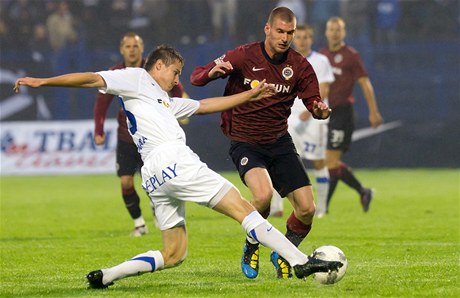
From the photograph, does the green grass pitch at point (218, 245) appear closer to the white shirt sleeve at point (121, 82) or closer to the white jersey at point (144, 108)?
the white jersey at point (144, 108)

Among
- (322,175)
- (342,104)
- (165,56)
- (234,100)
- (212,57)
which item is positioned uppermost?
(165,56)

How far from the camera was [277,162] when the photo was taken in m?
9.26

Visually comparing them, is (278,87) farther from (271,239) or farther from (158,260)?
(158,260)

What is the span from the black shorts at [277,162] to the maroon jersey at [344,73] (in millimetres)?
6667

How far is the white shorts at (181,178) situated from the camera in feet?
25.4

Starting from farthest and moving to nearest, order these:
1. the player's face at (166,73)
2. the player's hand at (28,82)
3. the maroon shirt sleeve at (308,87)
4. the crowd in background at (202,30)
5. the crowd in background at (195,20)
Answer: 1. the crowd in background at (195,20)
2. the crowd in background at (202,30)
3. the maroon shirt sleeve at (308,87)
4. the player's face at (166,73)
5. the player's hand at (28,82)

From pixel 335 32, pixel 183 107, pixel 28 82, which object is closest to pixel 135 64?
pixel 335 32

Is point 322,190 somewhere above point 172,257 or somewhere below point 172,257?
below

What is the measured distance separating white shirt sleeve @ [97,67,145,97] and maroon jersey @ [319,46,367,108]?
806 cm

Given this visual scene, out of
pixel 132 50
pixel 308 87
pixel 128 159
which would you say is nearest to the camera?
pixel 308 87

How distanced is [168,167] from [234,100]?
0.82 metres

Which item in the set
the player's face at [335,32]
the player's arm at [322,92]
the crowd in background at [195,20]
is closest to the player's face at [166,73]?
the player's arm at [322,92]

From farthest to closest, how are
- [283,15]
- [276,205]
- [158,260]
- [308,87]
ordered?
[276,205], [308,87], [283,15], [158,260]

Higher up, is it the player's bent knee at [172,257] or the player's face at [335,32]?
the player's face at [335,32]
